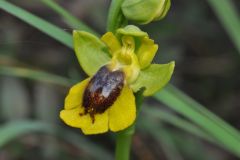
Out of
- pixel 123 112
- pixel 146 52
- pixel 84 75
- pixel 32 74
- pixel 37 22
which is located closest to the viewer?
pixel 123 112

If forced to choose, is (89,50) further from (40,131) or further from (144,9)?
(40,131)

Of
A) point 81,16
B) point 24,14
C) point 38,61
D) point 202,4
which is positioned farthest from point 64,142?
point 24,14

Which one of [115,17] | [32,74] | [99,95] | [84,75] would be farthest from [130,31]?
[84,75]

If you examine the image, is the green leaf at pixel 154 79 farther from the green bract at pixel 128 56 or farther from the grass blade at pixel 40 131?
the grass blade at pixel 40 131

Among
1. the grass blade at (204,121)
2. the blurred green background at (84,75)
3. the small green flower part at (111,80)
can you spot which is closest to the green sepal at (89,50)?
the small green flower part at (111,80)

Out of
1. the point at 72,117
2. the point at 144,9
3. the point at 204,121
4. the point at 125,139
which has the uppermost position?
the point at 144,9

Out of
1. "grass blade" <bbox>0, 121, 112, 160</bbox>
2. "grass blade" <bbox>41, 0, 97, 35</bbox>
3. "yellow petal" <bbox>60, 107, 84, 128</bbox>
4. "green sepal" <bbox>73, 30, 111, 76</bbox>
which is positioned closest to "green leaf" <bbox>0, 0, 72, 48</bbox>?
"grass blade" <bbox>41, 0, 97, 35</bbox>

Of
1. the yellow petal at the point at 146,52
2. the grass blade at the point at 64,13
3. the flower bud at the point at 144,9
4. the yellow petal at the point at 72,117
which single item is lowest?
the yellow petal at the point at 72,117
